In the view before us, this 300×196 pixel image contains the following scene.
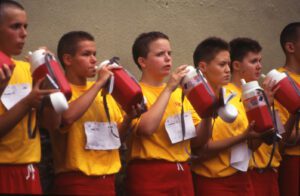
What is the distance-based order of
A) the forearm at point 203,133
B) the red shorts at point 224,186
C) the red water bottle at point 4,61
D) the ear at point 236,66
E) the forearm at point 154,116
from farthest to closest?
the ear at point 236,66, the red shorts at point 224,186, the forearm at point 203,133, the forearm at point 154,116, the red water bottle at point 4,61

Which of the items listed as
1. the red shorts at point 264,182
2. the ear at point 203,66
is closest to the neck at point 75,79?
the ear at point 203,66

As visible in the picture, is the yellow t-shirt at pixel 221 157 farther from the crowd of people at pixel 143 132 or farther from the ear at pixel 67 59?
the ear at pixel 67 59

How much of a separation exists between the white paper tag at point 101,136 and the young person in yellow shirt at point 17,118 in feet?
0.66

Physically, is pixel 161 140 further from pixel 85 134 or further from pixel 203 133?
pixel 85 134

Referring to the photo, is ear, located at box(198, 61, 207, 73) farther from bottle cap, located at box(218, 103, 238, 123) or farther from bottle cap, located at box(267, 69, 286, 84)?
bottle cap, located at box(218, 103, 238, 123)

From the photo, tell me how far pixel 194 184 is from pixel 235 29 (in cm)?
147

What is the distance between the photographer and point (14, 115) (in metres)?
2.75

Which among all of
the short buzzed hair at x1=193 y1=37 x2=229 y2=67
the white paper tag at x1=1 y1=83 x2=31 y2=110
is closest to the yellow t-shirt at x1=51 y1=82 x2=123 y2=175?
the white paper tag at x1=1 y1=83 x2=31 y2=110

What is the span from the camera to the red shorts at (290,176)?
12.6 feet

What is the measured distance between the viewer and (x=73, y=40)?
327cm

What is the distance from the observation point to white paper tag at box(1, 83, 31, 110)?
9.36ft

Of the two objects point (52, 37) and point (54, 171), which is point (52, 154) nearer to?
point (54, 171)

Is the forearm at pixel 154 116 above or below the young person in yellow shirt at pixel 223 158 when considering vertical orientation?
above

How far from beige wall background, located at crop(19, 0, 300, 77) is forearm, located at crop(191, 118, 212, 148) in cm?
77
